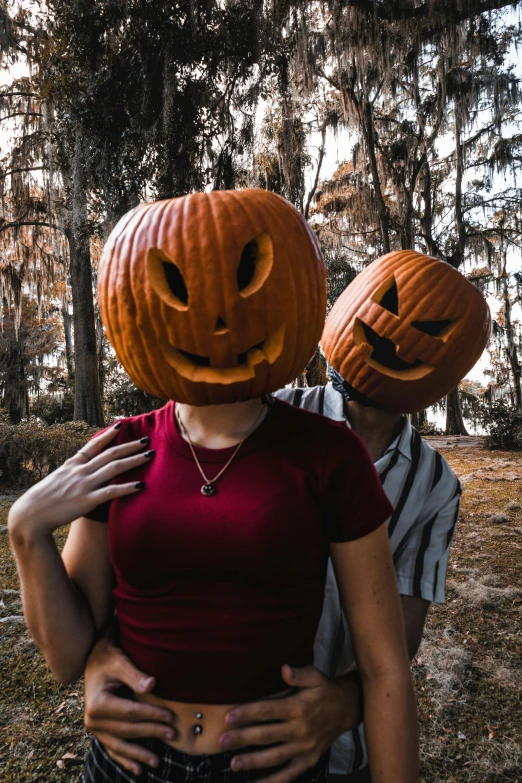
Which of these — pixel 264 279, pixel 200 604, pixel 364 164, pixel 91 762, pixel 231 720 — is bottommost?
pixel 91 762

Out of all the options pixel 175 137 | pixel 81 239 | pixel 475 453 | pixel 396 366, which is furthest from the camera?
pixel 475 453

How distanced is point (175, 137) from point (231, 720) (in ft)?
24.6

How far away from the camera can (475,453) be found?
11.9 m

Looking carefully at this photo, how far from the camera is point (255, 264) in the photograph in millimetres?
972

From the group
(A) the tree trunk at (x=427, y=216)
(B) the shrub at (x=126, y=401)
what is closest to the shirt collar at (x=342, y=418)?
(B) the shrub at (x=126, y=401)

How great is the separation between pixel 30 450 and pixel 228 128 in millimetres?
6372

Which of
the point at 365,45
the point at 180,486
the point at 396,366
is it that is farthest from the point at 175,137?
the point at 180,486

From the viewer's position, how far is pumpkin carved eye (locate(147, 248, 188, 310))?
924 mm

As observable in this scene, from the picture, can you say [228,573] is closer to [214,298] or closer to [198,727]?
[198,727]

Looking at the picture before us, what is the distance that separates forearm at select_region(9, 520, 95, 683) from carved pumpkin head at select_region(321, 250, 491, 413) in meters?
0.94

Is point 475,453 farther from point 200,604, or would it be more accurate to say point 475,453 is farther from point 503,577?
point 200,604

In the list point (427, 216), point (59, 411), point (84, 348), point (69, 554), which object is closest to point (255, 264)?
point (69, 554)

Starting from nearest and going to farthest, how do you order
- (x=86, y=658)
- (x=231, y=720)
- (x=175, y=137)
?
(x=231, y=720)
(x=86, y=658)
(x=175, y=137)

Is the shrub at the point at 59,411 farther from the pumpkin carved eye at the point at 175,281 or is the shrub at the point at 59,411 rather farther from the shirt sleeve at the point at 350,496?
the shirt sleeve at the point at 350,496
